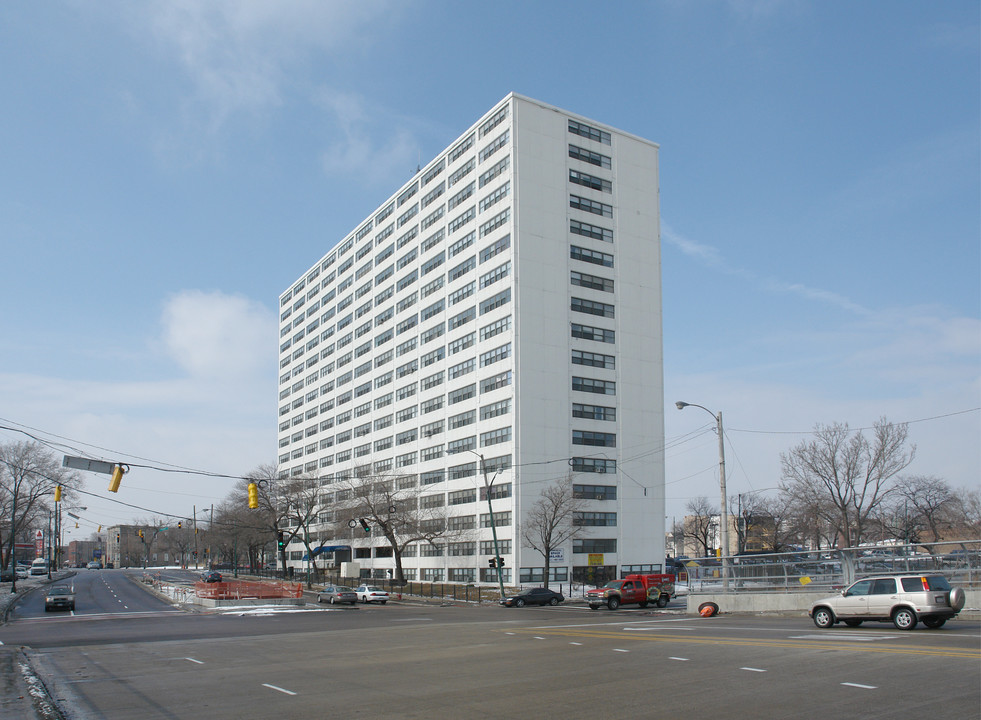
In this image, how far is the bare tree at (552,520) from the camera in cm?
7362

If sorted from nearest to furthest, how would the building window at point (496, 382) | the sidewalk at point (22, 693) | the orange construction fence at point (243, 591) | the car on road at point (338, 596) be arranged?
the sidewalk at point (22, 693)
the car on road at point (338, 596)
the orange construction fence at point (243, 591)
the building window at point (496, 382)

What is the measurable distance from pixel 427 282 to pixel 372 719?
88.1m

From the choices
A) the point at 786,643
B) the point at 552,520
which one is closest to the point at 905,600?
the point at 786,643

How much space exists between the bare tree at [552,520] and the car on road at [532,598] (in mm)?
14233

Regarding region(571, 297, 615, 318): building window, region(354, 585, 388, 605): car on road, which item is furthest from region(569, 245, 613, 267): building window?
region(354, 585, 388, 605): car on road

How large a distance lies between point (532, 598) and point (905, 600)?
3586cm

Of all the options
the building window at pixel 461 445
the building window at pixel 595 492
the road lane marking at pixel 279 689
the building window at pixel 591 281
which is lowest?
the road lane marking at pixel 279 689

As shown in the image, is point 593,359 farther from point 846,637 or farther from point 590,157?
point 846,637

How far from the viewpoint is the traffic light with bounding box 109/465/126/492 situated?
33094 mm

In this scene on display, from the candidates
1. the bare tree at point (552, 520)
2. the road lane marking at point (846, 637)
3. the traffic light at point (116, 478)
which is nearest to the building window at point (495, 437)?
the bare tree at point (552, 520)

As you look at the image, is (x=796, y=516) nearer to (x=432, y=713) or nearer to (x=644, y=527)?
(x=644, y=527)

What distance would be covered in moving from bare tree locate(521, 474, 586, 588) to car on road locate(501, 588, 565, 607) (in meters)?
14.2

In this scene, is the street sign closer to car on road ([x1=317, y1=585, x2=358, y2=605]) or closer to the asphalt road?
the asphalt road

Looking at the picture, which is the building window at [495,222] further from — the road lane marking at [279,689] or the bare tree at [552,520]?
the road lane marking at [279,689]
